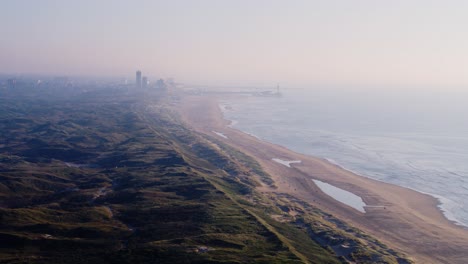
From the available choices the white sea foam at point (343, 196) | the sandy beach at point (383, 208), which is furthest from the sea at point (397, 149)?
the white sea foam at point (343, 196)

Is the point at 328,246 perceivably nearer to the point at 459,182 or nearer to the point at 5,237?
the point at 5,237

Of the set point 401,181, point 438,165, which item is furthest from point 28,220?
point 438,165

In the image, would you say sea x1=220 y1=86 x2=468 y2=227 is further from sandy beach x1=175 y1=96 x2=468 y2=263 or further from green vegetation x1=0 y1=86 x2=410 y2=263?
green vegetation x1=0 y1=86 x2=410 y2=263

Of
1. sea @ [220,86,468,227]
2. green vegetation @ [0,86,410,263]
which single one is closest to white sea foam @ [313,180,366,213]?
green vegetation @ [0,86,410,263]

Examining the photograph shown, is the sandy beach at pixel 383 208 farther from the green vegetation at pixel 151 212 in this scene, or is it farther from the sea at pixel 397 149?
the green vegetation at pixel 151 212

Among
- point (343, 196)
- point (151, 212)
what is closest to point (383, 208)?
point (343, 196)

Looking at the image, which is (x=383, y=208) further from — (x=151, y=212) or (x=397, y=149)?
(x=397, y=149)
